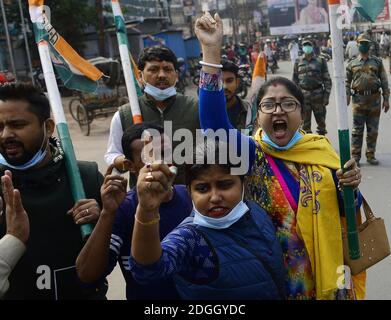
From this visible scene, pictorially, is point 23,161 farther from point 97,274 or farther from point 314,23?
point 314,23

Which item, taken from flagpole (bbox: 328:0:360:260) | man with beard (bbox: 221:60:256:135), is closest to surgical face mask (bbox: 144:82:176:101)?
man with beard (bbox: 221:60:256:135)

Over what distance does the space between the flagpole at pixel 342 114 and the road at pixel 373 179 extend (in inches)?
56.5

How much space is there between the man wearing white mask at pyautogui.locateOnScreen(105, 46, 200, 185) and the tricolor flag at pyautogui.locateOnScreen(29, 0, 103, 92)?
1.05ft

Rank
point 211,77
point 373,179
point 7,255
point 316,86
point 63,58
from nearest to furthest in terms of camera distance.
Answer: point 7,255, point 211,77, point 63,58, point 373,179, point 316,86

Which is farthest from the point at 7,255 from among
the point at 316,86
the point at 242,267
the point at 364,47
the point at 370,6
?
the point at 316,86

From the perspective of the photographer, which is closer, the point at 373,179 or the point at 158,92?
the point at 158,92

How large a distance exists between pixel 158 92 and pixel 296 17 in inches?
1236

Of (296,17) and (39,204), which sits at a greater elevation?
(296,17)

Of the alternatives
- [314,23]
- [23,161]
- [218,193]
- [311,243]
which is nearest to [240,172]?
[218,193]

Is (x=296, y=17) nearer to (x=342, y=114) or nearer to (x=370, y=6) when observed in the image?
(x=370, y=6)

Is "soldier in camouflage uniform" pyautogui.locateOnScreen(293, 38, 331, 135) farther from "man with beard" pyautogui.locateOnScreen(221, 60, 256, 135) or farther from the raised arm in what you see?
the raised arm

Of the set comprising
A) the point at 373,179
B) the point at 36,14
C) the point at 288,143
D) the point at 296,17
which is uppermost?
the point at 296,17

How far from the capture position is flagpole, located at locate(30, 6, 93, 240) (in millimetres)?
1770

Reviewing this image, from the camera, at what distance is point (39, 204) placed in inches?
68.2
